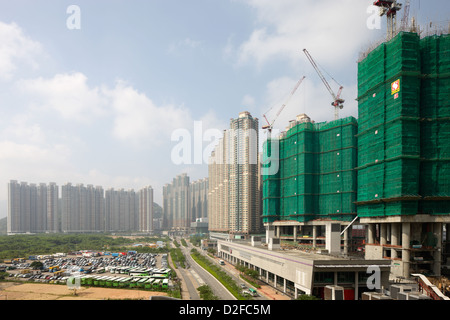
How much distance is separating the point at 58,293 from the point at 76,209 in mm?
119081

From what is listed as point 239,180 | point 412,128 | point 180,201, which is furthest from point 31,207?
point 412,128

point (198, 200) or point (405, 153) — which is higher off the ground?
point (405, 153)

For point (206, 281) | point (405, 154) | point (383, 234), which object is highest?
point (405, 154)

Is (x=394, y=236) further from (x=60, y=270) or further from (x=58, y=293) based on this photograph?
(x=60, y=270)

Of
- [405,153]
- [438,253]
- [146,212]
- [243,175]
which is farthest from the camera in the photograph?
[146,212]

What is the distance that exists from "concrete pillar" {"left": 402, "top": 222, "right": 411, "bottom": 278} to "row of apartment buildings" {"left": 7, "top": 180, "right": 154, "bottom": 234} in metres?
142

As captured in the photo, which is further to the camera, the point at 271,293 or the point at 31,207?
the point at 31,207

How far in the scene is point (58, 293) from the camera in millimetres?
40594

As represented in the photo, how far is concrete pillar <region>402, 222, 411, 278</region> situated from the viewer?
4072cm

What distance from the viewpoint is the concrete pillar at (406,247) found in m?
40.7

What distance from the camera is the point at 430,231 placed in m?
42.3

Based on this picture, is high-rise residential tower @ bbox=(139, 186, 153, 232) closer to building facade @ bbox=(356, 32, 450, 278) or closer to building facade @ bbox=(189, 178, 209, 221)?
building facade @ bbox=(189, 178, 209, 221)

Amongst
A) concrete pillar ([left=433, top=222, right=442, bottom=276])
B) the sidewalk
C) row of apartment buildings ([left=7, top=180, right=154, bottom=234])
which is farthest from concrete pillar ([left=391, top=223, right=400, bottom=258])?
row of apartment buildings ([left=7, top=180, right=154, bottom=234])

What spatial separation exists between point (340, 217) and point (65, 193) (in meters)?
127
